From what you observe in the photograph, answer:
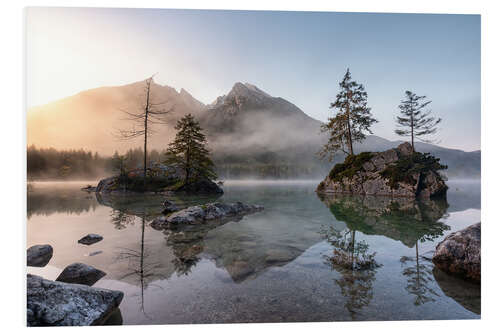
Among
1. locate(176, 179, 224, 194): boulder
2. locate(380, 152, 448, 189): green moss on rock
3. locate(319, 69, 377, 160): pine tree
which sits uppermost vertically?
locate(319, 69, 377, 160): pine tree

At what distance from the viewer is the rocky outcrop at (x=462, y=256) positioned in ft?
15.7

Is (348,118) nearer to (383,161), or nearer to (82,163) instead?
(383,161)

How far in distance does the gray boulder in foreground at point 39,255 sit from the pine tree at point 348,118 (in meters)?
29.5

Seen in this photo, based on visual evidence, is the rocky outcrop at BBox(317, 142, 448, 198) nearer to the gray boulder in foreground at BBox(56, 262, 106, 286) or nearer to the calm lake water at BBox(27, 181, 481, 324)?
the calm lake water at BBox(27, 181, 481, 324)

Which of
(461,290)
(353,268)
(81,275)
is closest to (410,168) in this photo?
(461,290)

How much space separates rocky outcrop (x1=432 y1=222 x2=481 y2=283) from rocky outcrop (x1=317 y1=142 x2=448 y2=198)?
2000cm

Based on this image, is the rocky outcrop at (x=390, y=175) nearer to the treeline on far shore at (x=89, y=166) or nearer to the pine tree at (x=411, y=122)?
the pine tree at (x=411, y=122)

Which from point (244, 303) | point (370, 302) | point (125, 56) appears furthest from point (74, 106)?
point (370, 302)

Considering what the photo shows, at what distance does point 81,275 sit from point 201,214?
6329 mm

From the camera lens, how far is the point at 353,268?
498 cm

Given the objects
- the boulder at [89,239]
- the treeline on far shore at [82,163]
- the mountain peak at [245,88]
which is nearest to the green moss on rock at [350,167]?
the mountain peak at [245,88]

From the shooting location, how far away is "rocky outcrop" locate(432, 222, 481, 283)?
189 inches

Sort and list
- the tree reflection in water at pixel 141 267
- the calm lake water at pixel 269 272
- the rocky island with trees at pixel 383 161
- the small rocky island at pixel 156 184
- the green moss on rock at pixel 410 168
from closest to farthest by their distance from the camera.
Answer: the calm lake water at pixel 269 272, the tree reflection in water at pixel 141 267, the rocky island with trees at pixel 383 161, the green moss on rock at pixel 410 168, the small rocky island at pixel 156 184

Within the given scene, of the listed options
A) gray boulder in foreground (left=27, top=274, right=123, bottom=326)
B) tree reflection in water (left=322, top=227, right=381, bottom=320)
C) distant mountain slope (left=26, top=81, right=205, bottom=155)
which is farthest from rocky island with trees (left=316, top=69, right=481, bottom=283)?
distant mountain slope (left=26, top=81, right=205, bottom=155)
